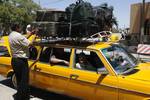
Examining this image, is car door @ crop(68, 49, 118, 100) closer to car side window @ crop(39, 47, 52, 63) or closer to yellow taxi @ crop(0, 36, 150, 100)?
yellow taxi @ crop(0, 36, 150, 100)

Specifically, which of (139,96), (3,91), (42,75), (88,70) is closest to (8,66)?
(3,91)

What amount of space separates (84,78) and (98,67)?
1.16 ft

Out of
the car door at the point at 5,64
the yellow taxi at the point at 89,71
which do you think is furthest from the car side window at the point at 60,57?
the car door at the point at 5,64

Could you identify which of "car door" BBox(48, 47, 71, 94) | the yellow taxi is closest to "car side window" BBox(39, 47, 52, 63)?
the yellow taxi

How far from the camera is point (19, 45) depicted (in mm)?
7496

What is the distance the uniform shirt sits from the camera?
7469 mm

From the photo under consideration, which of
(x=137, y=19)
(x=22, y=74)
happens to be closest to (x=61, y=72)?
(x=22, y=74)

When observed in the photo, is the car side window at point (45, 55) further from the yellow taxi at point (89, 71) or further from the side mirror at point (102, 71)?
the side mirror at point (102, 71)

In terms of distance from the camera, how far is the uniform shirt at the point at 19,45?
294 inches

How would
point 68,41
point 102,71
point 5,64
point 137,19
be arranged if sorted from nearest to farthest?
point 102,71
point 68,41
point 5,64
point 137,19

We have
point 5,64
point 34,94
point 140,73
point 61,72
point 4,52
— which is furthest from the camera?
point 4,52

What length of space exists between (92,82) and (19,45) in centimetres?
184

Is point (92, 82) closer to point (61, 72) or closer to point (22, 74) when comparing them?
point (61, 72)

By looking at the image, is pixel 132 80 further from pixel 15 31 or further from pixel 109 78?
pixel 15 31
